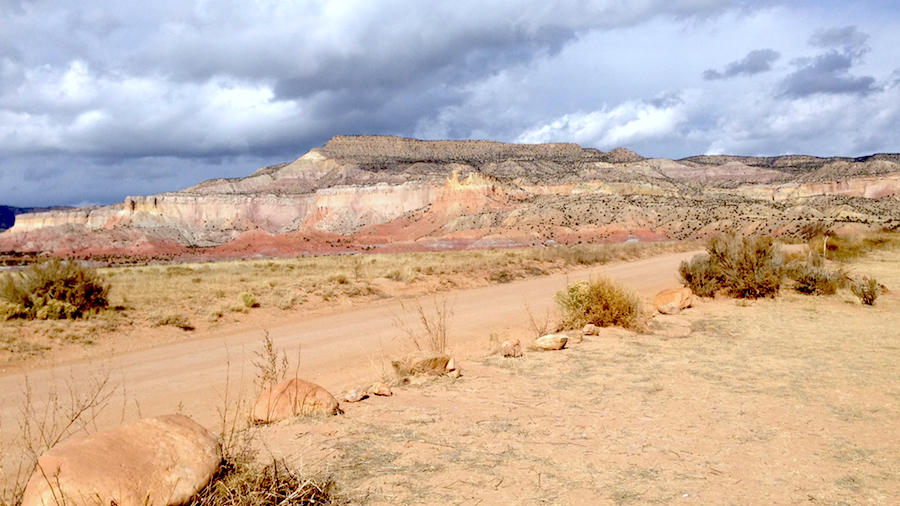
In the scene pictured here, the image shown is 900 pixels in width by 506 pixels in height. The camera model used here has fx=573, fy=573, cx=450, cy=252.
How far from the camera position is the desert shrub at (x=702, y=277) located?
15.3 m

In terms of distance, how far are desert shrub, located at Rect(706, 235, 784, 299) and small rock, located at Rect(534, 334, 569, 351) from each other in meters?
7.77

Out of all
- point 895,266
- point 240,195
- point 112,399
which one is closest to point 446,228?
point 240,195

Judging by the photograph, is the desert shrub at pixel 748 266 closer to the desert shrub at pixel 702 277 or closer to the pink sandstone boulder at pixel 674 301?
the desert shrub at pixel 702 277

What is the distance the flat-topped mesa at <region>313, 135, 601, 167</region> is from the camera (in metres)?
127

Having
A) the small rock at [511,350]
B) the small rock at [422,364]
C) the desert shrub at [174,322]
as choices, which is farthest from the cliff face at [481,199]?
the small rock at [422,364]

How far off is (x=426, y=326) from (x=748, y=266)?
1048cm

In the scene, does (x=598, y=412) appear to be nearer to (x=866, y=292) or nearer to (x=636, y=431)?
(x=636, y=431)

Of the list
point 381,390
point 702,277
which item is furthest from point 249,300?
point 702,277

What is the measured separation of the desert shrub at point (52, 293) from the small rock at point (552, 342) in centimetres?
1142

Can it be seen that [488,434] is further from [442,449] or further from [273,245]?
[273,245]

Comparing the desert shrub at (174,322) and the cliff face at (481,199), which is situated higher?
the cliff face at (481,199)

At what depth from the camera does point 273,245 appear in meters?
79.6

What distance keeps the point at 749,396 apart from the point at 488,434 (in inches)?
137

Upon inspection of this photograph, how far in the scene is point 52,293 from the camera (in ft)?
48.0
